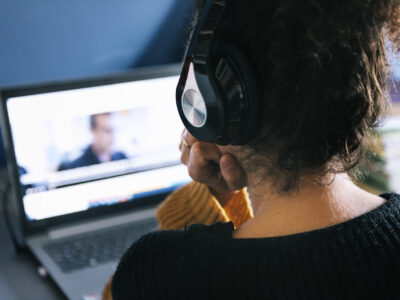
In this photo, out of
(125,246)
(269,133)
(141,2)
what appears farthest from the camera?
(141,2)

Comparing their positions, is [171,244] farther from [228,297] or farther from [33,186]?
[33,186]

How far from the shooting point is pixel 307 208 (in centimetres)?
58

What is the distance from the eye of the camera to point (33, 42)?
135cm

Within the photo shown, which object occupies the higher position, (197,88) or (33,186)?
(197,88)

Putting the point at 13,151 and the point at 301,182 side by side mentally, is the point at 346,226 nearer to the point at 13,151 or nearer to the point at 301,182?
the point at 301,182

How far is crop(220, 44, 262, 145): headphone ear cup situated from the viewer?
51cm

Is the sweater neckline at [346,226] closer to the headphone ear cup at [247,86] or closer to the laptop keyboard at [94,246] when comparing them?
the headphone ear cup at [247,86]

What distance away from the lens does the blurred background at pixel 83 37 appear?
51.9 inches

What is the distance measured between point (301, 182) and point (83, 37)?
1.01 metres

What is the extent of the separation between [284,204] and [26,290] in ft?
1.97

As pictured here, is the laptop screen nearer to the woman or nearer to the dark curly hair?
the woman

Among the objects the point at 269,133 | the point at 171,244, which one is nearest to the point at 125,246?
the point at 171,244

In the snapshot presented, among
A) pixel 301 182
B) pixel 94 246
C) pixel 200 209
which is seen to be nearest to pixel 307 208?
pixel 301 182

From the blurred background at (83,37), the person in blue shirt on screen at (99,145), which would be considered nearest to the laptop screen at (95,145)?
the person in blue shirt on screen at (99,145)
